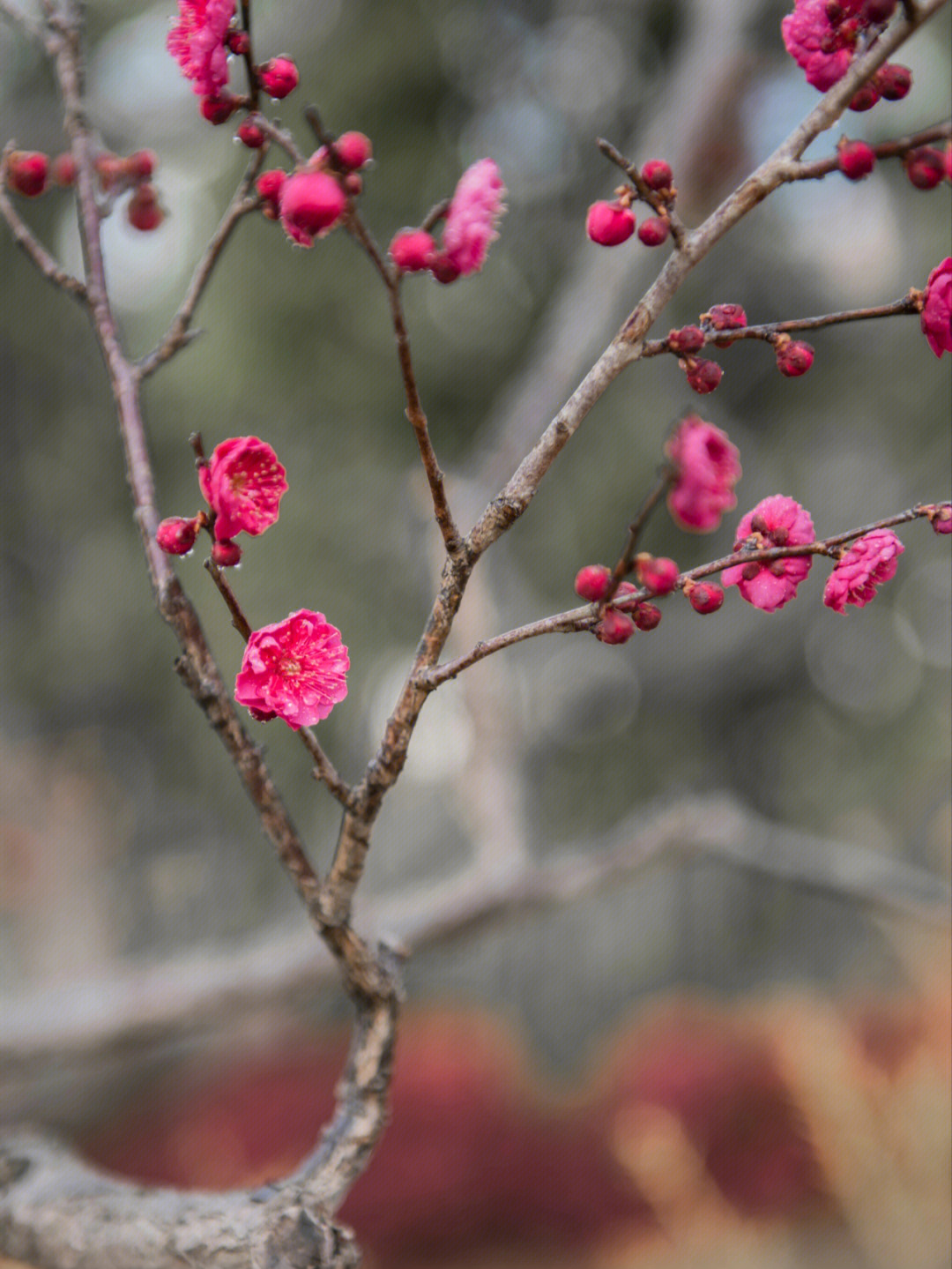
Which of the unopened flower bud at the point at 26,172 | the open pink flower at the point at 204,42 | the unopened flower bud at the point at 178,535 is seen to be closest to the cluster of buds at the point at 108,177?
the unopened flower bud at the point at 26,172

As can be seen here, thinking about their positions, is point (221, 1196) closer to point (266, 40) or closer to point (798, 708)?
point (266, 40)

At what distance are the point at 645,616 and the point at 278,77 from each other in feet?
1.17

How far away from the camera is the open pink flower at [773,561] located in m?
0.48

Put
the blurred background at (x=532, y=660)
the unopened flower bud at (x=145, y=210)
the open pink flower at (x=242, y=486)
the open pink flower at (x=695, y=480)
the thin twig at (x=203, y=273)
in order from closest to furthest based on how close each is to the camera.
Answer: the open pink flower at (x=695, y=480), the open pink flower at (x=242, y=486), the thin twig at (x=203, y=273), the unopened flower bud at (x=145, y=210), the blurred background at (x=532, y=660)

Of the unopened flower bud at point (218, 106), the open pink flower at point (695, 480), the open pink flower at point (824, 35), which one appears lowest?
the open pink flower at point (695, 480)

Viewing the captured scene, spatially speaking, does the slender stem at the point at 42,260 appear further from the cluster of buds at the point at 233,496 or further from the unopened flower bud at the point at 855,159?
the unopened flower bud at the point at 855,159

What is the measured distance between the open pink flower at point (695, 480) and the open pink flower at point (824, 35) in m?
0.24

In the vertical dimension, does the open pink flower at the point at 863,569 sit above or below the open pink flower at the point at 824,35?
below

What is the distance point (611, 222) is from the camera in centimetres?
46

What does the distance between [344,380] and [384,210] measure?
524 mm

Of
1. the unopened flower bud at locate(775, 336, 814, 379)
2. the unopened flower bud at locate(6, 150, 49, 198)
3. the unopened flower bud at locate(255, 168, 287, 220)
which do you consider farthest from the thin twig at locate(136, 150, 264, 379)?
the unopened flower bud at locate(775, 336, 814, 379)

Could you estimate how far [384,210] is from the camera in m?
2.82

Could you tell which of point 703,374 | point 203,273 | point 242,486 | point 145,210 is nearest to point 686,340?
point 703,374

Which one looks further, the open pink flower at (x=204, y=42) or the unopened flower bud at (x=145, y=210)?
the unopened flower bud at (x=145, y=210)
